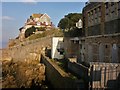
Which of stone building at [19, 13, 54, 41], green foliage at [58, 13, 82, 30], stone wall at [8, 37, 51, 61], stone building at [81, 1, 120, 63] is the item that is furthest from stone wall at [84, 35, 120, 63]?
stone building at [19, 13, 54, 41]

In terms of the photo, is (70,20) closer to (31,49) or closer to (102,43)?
(31,49)

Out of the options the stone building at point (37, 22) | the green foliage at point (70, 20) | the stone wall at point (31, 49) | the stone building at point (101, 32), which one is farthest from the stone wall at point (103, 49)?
the stone building at point (37, 22)

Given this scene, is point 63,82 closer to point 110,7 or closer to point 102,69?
point 102,69

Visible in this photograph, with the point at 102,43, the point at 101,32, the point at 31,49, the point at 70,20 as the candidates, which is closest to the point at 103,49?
the point at 102,43

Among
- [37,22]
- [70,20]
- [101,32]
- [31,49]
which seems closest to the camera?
[101,32]

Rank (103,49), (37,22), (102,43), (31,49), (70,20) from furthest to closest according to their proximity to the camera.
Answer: (37,22)
(70,20)
(31,49)
(102,43)
(103,49)

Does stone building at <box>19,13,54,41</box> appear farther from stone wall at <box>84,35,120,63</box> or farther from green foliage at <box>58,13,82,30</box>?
stone wall at <box>84,35,120,63</box>

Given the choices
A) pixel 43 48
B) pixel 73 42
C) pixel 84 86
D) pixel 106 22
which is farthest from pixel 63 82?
pixel 43 48

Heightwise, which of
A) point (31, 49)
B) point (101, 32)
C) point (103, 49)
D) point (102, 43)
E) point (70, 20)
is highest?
point (70, 20)

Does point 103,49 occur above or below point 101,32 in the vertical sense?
below

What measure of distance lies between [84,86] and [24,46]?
1148 inches

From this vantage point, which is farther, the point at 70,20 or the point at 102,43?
the point at 70,20

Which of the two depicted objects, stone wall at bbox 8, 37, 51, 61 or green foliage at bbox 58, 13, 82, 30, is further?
green foliage at bbox 58, 13, 82, 30

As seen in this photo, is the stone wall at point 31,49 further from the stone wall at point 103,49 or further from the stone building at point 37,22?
the stone building at point 37,22
